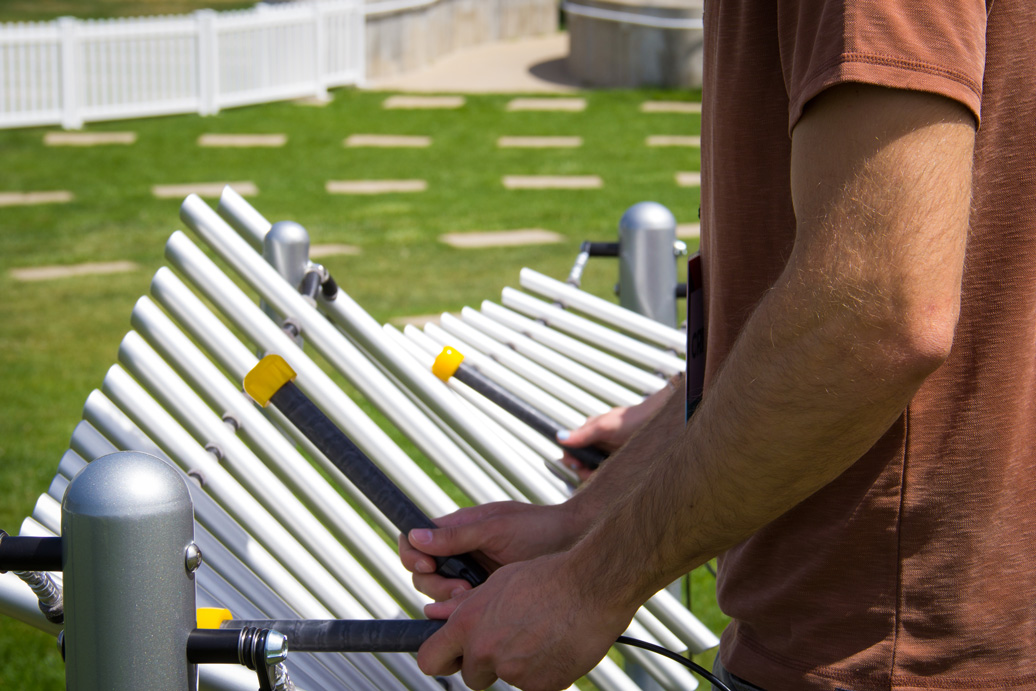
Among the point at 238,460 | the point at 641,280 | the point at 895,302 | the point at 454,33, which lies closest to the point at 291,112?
the point at 454,33

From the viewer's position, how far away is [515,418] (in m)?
2.24

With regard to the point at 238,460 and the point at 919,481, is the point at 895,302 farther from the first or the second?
the point at 238,460

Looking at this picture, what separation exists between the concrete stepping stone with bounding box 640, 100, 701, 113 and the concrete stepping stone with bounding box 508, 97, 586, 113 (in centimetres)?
69

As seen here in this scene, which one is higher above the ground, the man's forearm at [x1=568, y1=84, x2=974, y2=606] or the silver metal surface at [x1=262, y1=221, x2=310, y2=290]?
the man's forearm at [x1=568, y1=84, x2=974, y2=606]

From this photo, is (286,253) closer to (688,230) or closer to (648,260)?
(648,260)

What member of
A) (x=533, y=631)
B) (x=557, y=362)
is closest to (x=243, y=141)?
(x=557, y=362)

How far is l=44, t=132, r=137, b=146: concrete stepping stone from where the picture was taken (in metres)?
9.83

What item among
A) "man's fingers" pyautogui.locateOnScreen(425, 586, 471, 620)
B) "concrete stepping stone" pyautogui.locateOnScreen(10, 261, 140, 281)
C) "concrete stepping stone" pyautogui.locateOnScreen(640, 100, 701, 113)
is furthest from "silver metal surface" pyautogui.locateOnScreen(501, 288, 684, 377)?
"concrete stepping stone" pyautogui.locateOnScreen(640, 100, 701, 113)

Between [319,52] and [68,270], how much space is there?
615cm

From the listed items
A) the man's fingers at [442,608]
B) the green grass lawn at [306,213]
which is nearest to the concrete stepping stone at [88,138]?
the green grass lawn at [306,213]

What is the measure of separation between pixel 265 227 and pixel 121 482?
122 cm

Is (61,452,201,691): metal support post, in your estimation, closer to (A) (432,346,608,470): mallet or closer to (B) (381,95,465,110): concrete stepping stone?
(A) (432,346,608,470): mallet

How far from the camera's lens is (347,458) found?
135 centimetres

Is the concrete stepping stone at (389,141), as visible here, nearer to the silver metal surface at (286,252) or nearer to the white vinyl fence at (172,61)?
the white vinyl fence at (172,61)
